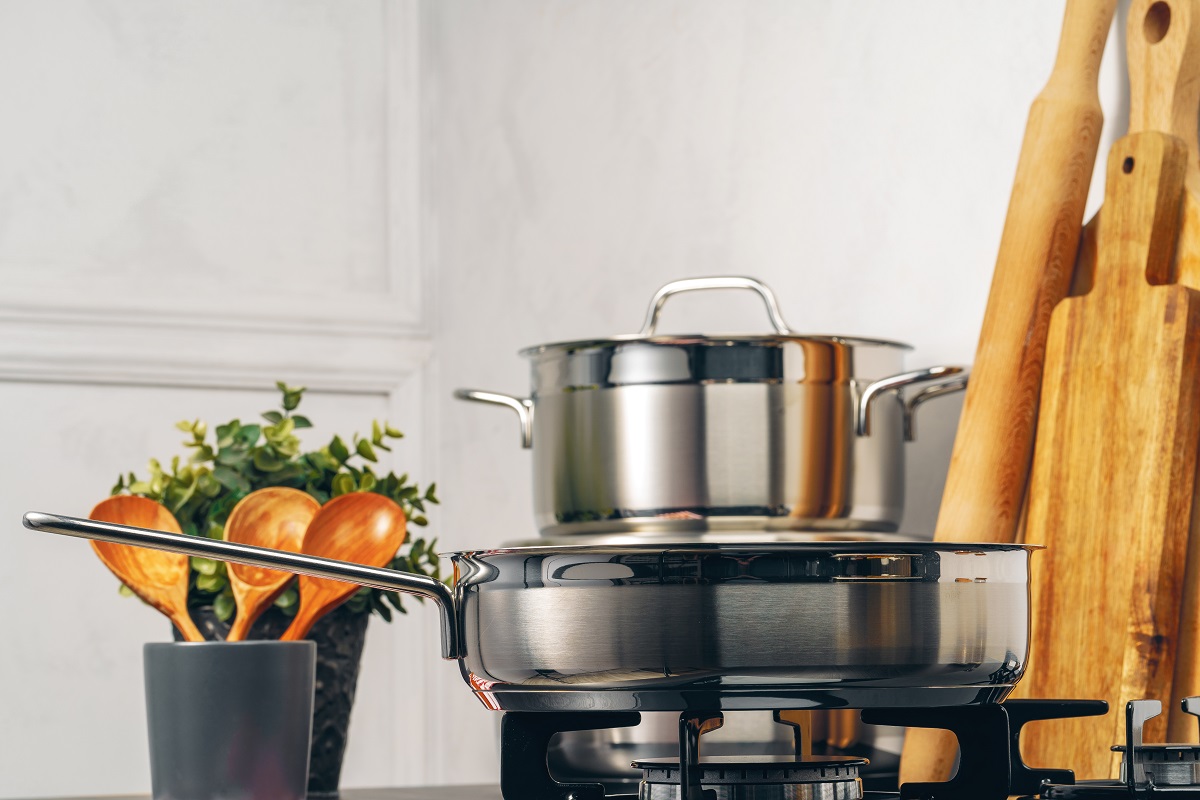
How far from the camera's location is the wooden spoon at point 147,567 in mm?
1000

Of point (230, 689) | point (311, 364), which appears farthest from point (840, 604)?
point (311, 364)

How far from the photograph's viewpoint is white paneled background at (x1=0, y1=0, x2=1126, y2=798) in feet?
5.34

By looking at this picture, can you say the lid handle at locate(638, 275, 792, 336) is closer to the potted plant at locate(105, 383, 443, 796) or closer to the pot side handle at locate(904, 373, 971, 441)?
the pot side handle at locate(904, 373, 971, 441)

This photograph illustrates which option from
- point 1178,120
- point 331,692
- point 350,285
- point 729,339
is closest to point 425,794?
point 331,692

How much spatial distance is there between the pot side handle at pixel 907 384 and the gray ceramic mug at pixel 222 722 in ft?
1.45

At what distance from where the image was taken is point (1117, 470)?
0.81 metres

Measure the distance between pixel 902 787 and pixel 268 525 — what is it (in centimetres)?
56

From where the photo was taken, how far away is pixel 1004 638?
2.10 ft

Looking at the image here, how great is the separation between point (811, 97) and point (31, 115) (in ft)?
3.85

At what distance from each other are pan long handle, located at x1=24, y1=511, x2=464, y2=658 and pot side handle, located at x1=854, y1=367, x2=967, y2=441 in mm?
410

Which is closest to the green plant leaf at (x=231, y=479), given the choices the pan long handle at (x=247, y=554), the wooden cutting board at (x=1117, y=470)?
the pan long handle at (x=247, y=554)

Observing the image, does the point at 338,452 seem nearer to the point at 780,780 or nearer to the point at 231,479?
the point at 231,479

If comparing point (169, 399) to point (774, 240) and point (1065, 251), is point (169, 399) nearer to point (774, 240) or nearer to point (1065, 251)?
point (774, 240)

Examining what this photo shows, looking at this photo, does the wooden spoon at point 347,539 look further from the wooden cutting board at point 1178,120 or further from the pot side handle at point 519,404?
the wooden cutting board at point 1178,120
